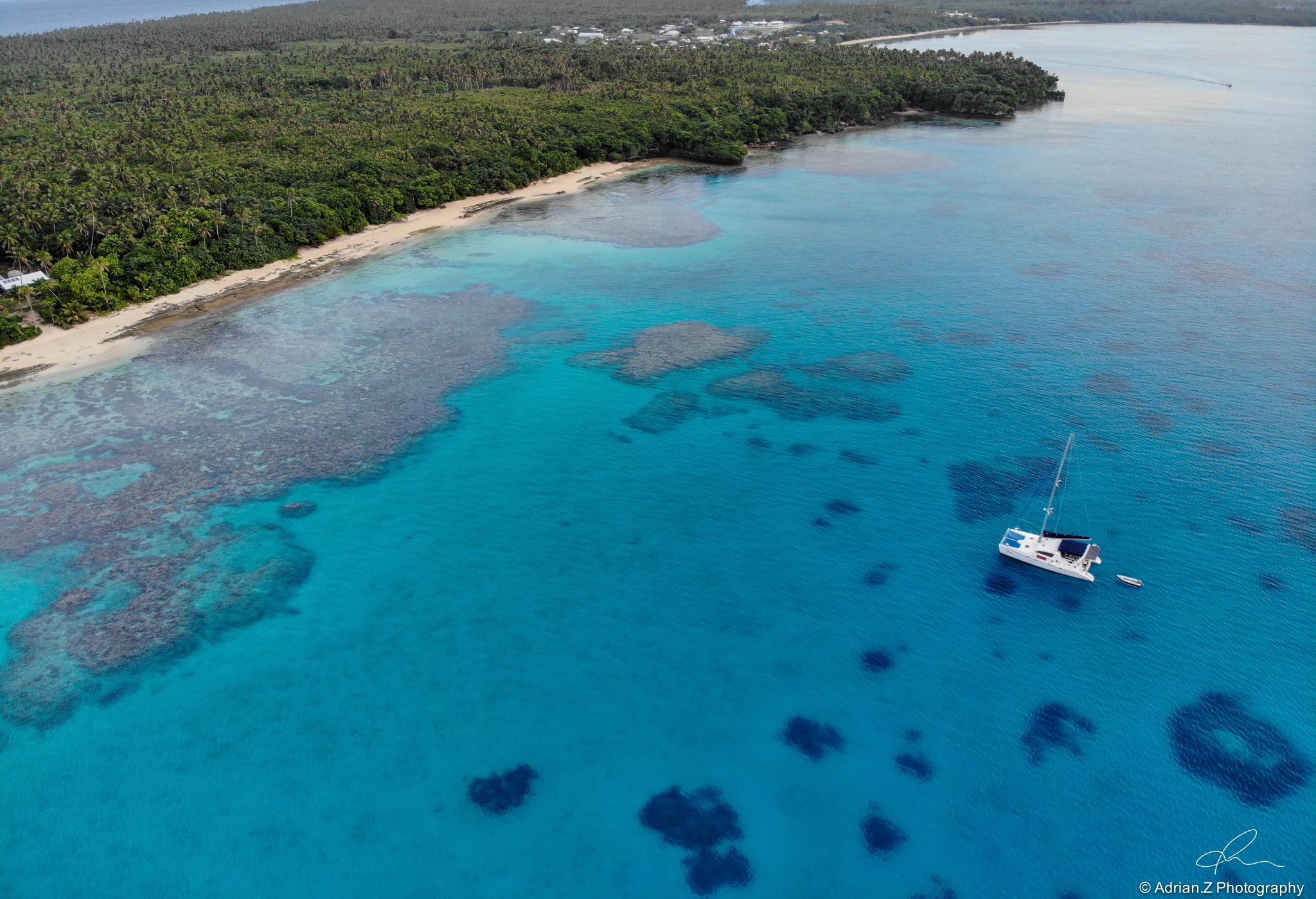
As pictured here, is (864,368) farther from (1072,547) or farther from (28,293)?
(28,293)

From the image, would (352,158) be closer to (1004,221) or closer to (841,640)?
(1004,221)

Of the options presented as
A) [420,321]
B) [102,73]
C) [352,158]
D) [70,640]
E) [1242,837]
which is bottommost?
[1242,837]

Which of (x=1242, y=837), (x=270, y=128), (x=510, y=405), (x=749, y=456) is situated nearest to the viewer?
(x=1242, y=837)

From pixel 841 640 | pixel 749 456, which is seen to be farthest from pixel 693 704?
pixel 749 456

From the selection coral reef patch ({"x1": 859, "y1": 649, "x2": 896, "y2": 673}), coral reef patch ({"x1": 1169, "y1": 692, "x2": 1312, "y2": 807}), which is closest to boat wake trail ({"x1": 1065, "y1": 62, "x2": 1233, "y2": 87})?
coral reef patch ({"x1": 1169, "y1": 692, "x2": 1312, "y2": 807})

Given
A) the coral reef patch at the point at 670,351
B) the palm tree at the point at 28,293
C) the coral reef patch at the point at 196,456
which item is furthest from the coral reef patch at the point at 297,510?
the palm tree at the point at 28,293

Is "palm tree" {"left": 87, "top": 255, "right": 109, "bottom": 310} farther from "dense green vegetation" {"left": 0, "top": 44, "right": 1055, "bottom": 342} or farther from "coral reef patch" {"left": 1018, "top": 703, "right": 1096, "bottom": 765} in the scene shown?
"coral reef patch" {"left": 1018, "top": 703, "right": 1096, "bottom": 765}

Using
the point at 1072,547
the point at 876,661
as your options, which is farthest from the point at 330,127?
the point at 1072,547
